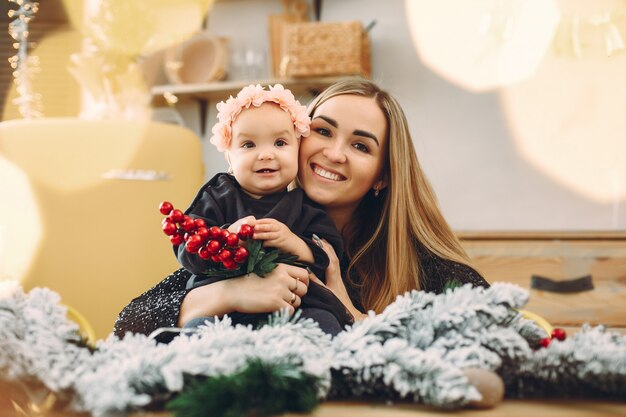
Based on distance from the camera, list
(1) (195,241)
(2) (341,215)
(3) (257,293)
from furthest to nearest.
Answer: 1. (2) (341,215)
2. (3) (257,293)
3. (1) (195,241)

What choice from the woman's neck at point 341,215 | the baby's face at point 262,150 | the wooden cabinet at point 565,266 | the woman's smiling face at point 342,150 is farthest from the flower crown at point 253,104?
the wooden cabinet at point 565,266

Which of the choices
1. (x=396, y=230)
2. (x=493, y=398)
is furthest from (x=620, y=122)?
(x=493, y=398)

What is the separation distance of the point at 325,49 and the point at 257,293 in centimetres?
201

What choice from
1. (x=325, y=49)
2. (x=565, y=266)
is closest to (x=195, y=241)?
(x=565, y=266)

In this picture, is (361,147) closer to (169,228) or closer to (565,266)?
(169,228)

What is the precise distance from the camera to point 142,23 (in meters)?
3.18

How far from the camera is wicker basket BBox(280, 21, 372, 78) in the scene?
294 centimetres

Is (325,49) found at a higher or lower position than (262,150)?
higher

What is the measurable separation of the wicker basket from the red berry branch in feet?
6.32

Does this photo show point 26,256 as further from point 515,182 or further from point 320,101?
point 515,182

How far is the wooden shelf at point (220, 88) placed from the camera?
10.1 ft

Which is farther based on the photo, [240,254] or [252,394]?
[240,254]

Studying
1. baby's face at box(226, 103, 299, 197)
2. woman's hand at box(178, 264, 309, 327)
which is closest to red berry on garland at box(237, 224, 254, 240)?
woman's hand at box(178, 264, 309, 327)

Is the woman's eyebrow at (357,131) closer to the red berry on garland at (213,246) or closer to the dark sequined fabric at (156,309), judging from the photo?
the dark sequined fabric at (156,309)
